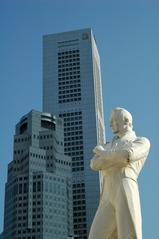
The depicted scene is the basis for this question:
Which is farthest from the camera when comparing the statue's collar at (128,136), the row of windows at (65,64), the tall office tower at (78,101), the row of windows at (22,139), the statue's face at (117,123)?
the row of windows at (65,64)

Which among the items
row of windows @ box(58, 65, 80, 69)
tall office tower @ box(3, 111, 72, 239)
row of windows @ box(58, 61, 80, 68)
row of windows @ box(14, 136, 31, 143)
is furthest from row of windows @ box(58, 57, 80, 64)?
row of windows @ box(14, 136, 31, 143)

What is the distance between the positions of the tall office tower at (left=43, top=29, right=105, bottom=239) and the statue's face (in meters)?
103

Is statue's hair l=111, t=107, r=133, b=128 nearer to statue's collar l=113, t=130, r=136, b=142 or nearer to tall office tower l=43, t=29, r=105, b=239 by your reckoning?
statue's collar l=113, t=130, r=136, b=142

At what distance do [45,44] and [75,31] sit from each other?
Result: 9396 mm

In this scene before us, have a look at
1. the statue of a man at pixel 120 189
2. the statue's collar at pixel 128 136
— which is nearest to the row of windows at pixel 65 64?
the statue's collar at pixel 128 136

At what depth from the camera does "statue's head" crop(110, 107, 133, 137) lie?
8773 mm

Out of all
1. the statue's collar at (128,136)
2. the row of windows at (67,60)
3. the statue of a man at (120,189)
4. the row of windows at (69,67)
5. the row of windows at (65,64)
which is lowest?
the statue of a man at (120,189)

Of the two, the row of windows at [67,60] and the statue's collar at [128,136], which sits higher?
the row of windows at [67,60]

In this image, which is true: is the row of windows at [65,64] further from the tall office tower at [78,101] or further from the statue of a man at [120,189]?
the statue of a man at [120,189]

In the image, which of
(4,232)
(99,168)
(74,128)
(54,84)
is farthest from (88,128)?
(99,168)

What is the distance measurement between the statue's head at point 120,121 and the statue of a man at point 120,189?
0.86 ft

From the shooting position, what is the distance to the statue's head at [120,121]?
8.77 m

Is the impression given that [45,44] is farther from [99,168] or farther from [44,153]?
[99,168]

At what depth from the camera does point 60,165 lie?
104500 millimetres
